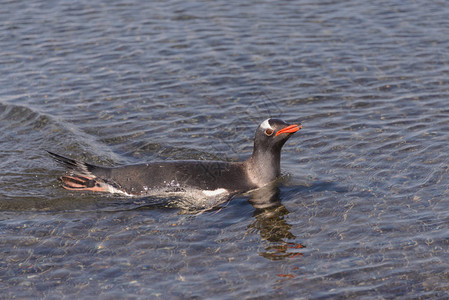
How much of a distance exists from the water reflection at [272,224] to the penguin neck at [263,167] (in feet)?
0.50

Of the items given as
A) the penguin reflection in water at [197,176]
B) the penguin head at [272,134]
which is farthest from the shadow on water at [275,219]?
the penguin head at [272,134]

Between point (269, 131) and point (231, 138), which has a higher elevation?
point (269, 131)

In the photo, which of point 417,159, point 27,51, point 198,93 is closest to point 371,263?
point 417,159

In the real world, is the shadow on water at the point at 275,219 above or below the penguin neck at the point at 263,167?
below

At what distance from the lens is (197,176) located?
11211mm

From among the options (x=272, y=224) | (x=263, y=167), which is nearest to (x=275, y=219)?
(x=272, y=224)

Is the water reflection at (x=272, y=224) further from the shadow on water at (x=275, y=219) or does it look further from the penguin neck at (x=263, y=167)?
the penguin neck at (x=263, y=167)

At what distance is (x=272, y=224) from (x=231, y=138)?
3379mm

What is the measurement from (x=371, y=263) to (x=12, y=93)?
9873 millimetres

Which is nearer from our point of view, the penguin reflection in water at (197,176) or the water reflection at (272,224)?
the water reflection at (272,224)

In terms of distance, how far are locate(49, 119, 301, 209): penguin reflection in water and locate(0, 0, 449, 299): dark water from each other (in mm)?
252

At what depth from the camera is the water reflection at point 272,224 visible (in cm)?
959

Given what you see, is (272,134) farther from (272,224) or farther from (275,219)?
(272,224)

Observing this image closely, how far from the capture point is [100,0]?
21062 mm
